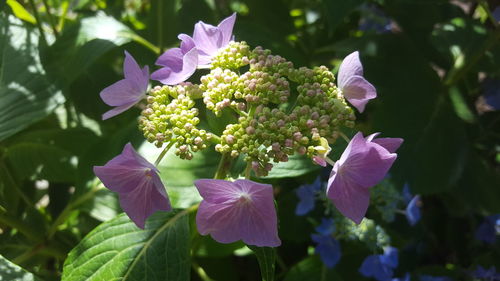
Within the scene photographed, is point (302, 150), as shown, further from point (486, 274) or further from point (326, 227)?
point (486, 274)

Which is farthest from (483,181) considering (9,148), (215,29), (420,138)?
(9,148)

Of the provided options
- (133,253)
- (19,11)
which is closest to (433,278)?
(133,253)

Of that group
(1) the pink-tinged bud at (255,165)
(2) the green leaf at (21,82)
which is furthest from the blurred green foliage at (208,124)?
(1) the pink-tinged bud at (255,165)

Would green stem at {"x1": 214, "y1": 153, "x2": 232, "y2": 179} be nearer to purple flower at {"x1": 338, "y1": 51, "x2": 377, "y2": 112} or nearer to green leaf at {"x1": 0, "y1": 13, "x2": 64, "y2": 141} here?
purple flower at {"x1": 338, "y1": 51, "x2": 377, "y2": 112}

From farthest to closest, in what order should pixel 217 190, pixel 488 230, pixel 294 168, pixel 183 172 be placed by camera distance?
pixel 488 230 → pixel 183 172 → pixel 294 168 → pixel 217 190

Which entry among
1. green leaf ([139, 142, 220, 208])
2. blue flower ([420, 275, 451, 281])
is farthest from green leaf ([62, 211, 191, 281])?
blue flower ([420, 275, 451, 281])
